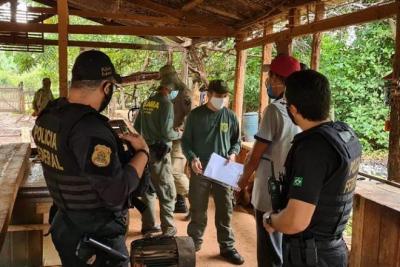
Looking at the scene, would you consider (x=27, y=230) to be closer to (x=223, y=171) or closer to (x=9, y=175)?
(x=9, y=175)

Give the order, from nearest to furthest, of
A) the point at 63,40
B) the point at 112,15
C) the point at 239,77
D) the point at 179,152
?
the point at 63,40 → the point at 112,15 → the point at 179,152 → the point at 239,77

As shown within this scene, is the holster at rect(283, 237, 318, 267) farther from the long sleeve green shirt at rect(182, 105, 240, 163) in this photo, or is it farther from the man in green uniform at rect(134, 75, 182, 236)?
the man in green uniform at rect(134, 75, 182, 236)

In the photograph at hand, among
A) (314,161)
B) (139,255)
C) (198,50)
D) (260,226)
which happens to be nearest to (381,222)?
(260,226)

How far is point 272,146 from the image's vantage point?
2689 millimetres

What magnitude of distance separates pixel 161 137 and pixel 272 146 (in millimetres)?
1889

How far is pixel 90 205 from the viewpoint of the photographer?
177 centimetres

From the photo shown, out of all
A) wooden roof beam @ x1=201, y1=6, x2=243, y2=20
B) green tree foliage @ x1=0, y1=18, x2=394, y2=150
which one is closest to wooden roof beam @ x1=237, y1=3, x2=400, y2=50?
wooden roof beam @ x1=201, y1=6, x2=243, y2=20

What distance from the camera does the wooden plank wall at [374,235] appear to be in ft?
8.96

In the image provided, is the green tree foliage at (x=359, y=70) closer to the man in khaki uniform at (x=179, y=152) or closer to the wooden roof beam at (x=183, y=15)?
the wooden roof beam at (x=183, y=15)

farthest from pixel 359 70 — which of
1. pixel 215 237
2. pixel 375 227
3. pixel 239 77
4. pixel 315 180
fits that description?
pixel 315 180

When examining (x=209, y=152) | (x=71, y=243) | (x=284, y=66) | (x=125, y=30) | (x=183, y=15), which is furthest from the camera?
(x=183, y=15)

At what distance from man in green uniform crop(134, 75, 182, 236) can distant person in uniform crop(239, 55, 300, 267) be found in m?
1.74

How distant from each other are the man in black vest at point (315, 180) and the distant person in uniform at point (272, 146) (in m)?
0.82

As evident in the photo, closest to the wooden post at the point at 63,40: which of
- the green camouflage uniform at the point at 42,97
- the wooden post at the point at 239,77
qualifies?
the wooden post at the point at 239,77
